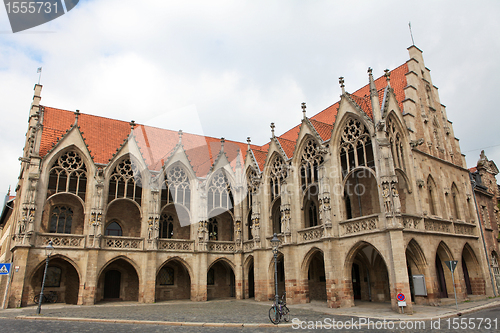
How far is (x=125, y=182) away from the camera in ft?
93.3

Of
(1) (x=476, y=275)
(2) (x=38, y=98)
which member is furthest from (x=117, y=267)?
(1) (x=476, y=275)

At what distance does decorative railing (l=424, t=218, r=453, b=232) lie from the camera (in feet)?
71.6

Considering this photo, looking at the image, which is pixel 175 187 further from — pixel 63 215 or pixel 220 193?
pixel 63 215

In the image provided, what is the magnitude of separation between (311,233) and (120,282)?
52.1 ft

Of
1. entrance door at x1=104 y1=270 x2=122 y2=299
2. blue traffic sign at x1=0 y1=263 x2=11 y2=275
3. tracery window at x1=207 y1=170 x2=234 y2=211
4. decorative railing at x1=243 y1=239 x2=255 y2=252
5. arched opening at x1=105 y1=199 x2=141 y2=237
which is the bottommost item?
entrance door at x1=104 y1=270 x2=122 y2=299

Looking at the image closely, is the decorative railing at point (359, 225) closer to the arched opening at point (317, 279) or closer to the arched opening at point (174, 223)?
the arched opening at point (317, 279)

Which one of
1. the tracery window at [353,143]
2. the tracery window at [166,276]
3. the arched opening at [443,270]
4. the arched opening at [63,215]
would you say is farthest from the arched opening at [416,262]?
the arched opening at [63,215]

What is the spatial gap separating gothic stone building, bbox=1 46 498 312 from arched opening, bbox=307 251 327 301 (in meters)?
0.08

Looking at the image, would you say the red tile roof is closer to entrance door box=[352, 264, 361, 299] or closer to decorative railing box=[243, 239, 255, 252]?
decorative railing box=[243, 239, 255, 252]

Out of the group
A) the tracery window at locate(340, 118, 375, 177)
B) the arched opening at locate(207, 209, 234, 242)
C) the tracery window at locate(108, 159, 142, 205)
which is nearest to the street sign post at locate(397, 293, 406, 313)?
the tracery window at locate(340, 118, 375, 177)

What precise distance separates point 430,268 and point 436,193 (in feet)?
20.1

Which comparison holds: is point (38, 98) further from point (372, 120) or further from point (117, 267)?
point (372, 120)

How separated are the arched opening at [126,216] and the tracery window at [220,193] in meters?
6.11

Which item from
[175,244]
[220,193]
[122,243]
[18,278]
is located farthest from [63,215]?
[220,193]
